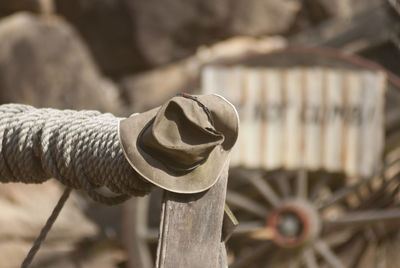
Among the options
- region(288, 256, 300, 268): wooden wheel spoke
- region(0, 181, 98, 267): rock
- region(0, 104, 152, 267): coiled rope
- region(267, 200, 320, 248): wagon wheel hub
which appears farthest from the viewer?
region(0, 181, 98, 267): rock

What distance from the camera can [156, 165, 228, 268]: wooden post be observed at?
6.04 ft

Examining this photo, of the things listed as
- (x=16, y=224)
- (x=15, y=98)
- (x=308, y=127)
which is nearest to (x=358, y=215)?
(x=308, y=127)

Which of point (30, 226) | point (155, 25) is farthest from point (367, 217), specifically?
point (155, 25)

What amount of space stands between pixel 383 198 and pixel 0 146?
13.8 ft

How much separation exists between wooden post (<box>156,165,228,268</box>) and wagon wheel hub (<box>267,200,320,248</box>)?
147 inches

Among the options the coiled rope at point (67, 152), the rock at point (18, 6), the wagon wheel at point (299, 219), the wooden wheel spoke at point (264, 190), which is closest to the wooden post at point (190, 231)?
the coiled rope at point (67, 152)

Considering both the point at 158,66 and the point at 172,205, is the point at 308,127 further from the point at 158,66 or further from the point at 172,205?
the point at 172,205

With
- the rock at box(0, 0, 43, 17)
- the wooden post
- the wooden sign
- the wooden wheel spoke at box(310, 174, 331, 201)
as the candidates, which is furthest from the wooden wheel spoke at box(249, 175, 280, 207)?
the wooden post

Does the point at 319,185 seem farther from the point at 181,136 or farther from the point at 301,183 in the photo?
the point at 181,136

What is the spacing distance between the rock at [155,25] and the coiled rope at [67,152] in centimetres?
583

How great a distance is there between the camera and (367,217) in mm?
5602

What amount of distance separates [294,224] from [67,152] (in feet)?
12.3

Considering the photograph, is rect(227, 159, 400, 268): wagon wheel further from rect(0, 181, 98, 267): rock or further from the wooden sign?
rect(0, 181, 98, 267): rock

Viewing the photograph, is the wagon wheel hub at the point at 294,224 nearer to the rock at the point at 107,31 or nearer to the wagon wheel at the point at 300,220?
the wagon wheel at the point at 300,220
